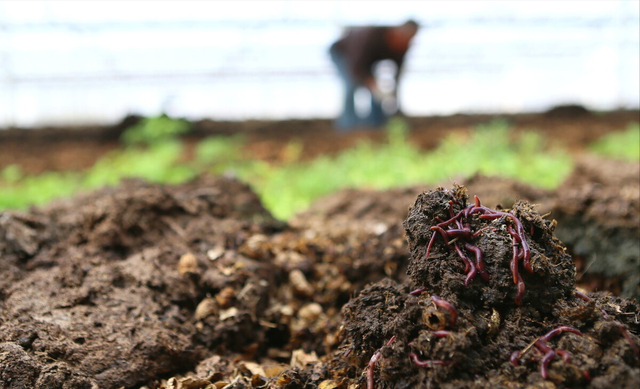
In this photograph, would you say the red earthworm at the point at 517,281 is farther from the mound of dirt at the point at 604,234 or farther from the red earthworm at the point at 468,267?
the mound of dirt at the point at 604,234

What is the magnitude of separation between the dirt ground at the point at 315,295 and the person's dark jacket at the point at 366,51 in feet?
21.4

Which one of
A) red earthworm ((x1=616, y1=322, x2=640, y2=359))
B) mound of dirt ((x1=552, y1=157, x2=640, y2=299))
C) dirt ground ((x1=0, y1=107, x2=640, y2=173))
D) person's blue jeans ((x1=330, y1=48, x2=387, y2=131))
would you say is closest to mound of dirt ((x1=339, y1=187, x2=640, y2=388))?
red earthworm ((x1=616, y1=322, x2=640, y2=359))

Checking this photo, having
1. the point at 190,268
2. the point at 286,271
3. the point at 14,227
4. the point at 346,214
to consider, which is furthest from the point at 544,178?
the point at 14,227

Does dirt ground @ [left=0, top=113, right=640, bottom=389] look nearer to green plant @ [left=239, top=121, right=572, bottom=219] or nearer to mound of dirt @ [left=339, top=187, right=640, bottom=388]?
mound of dirt @ [left=339, top=187, right=640, bottom=388]

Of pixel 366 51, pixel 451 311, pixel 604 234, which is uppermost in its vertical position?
pixel 366 51

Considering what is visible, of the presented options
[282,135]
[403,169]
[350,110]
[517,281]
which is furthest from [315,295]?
[350,110]

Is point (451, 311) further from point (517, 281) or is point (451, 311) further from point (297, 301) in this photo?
point (297, 301)

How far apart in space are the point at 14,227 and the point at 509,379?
7.80ft

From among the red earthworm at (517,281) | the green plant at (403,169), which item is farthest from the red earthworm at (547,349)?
the green plant at (403,169)

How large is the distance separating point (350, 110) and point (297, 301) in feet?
27.8

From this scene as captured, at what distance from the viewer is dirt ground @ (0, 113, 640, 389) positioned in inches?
50.3

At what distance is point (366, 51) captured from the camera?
30.7 feet

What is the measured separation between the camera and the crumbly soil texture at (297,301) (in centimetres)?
127

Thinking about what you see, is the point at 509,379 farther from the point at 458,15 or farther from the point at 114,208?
the point at 458,15
